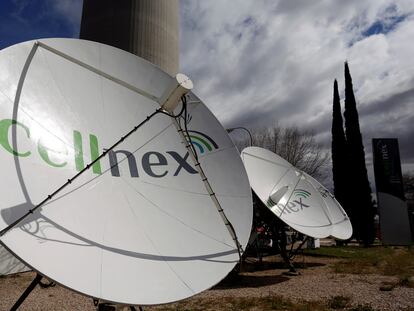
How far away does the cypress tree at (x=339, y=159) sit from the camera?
31.6m

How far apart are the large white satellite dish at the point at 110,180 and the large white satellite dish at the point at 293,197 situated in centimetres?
649

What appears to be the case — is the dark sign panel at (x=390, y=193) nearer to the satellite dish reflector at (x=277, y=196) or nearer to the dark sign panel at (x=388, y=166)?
the dark sign panel at (x=388, y=166)

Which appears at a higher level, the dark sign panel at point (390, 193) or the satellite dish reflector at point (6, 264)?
the dark sign panel at point (390, 193)

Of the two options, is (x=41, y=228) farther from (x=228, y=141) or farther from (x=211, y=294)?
(x=211, y=294)

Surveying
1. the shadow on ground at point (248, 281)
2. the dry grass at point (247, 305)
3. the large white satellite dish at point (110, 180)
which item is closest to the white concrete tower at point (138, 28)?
the shadow on ground at point (248, 281)

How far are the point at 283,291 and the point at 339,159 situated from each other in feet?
81.2

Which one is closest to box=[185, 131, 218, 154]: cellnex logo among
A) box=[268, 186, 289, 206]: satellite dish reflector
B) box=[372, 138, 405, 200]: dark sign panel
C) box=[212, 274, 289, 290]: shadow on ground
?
box=[212, 274, 289, 290]: shadow on ground

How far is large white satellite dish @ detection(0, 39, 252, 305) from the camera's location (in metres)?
3.75

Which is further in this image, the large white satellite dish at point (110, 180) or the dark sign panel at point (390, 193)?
the dark sign panel at point (390, 193)

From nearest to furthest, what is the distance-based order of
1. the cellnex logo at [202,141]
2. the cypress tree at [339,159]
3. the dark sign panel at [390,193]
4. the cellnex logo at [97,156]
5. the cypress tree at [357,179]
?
the cellnex logo at [97,156]
the cellnex logo at [202,141]
the dark sign panel at [390,193]
the cypress tree at [357,179]
the cypress tree at [339,159]

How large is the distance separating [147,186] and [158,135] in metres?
1.09

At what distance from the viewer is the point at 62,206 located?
14.1 feet

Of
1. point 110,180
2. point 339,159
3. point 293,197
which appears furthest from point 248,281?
point 339,159

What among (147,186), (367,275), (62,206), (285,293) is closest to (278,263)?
(367,275)
